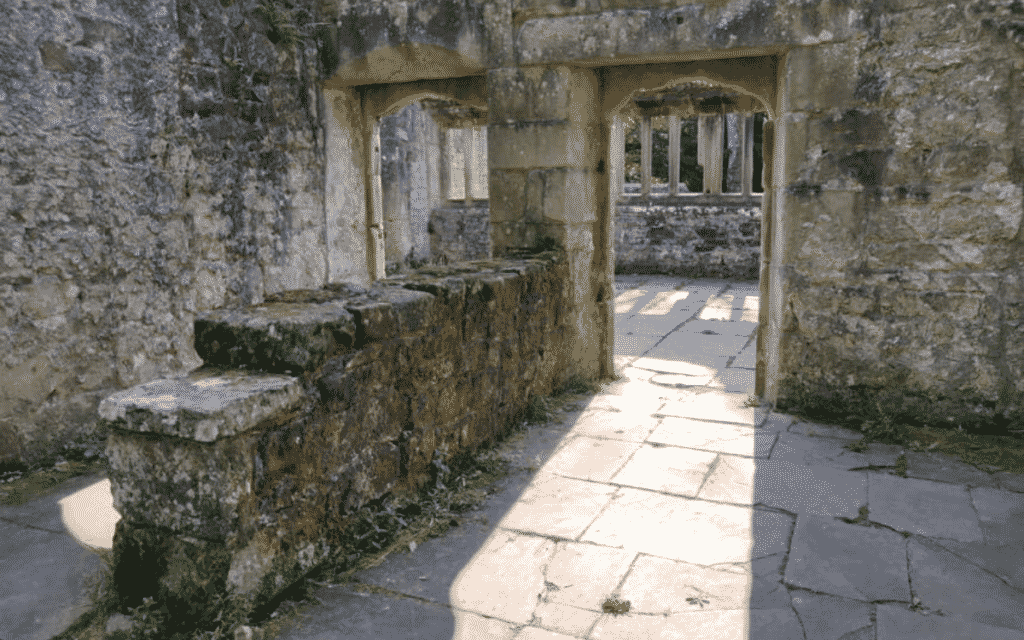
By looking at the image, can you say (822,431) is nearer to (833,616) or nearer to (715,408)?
(715,408)

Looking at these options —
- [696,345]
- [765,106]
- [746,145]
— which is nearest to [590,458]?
[765,106]

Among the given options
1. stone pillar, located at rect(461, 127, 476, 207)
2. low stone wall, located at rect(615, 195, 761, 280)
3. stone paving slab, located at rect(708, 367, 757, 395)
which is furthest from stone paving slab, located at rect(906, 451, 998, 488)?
stone pillar, located at rect(461, 127, 476, 207)

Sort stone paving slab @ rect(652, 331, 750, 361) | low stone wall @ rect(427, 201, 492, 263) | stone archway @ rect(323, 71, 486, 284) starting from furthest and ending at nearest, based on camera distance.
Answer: low stone wall @ rect(427, 201, 492, 263) → stone paving slab @ rect(652, 331, 750, 361) → stone archway @ rect(323, 71, 486, 284)

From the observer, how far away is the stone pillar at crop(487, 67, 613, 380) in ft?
15.8

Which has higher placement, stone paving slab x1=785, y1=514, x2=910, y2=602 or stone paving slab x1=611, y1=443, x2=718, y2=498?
stone paving slab x1=611, y1=443, x2=718, y2=498

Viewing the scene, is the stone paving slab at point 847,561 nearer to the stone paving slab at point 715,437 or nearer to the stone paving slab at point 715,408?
the stone paving slab at point 715,437

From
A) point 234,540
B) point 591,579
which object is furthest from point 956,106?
point 234,540

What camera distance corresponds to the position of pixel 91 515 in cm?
331

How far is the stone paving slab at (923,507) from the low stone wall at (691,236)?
793cm

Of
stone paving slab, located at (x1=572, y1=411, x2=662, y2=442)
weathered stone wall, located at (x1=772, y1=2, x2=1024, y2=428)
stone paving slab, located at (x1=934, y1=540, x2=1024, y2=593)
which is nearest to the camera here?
stone paving slab, located at (x1=934, y1=540, x2=1024, y2=593)

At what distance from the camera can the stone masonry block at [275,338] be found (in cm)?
248

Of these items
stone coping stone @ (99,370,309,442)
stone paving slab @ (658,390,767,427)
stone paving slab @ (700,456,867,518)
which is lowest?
stone paving slab @ (700,456,867,518)

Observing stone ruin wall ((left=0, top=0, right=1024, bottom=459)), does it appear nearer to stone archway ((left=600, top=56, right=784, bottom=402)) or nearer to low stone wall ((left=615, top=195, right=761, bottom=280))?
stone archway ((left=600, top=56, right=784, bottom=402))

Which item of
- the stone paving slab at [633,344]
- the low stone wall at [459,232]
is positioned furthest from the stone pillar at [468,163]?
the stone paving slab at [633,344]
